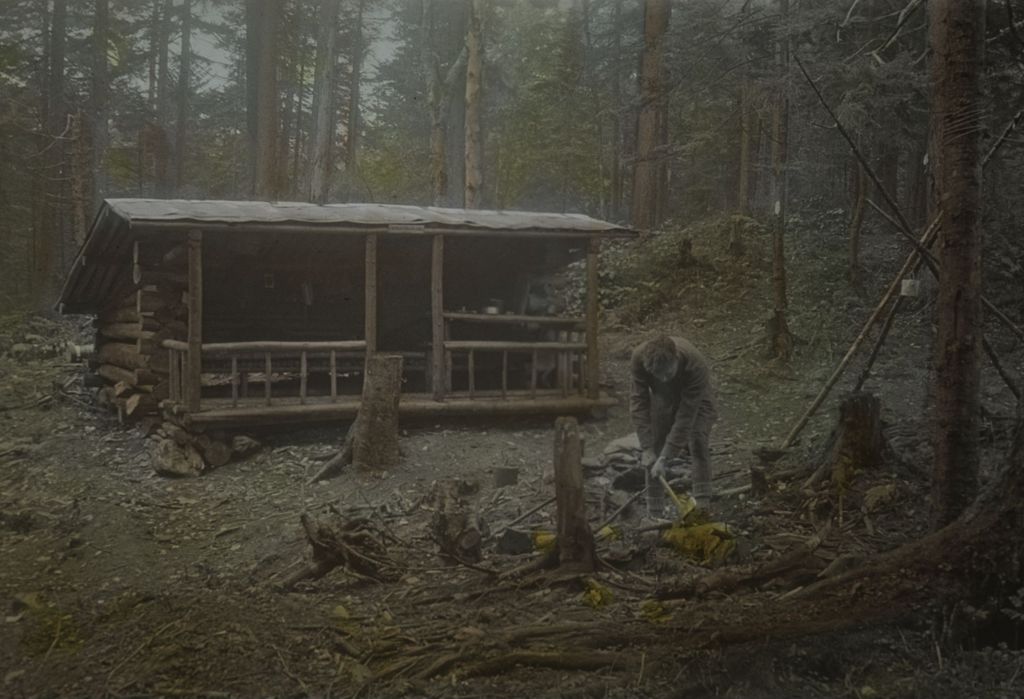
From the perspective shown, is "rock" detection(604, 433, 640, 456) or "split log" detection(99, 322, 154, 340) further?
"split log" detection(99, 322, 154, 340)

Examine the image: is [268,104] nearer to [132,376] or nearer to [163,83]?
[132,376]

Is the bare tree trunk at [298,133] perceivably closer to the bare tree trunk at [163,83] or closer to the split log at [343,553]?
the bare tree trunk at [163,83]

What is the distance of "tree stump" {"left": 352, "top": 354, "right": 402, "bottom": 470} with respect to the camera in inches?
202

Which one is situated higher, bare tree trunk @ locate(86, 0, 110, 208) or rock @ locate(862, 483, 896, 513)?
bare tree trunk @ locate(86, 0, 110, 208)

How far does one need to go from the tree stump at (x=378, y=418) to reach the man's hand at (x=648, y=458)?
5.60 feet

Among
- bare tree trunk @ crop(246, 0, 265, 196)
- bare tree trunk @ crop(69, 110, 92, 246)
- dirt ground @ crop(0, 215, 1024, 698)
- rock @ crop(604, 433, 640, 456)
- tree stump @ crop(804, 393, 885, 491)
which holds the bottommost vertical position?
dirt ground @ crop(0, 215, 1024, 698)

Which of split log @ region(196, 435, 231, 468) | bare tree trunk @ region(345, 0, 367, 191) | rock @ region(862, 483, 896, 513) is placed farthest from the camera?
bare tree trunk @ region(345, 0, 367, 191)

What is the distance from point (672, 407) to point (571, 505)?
1.75m

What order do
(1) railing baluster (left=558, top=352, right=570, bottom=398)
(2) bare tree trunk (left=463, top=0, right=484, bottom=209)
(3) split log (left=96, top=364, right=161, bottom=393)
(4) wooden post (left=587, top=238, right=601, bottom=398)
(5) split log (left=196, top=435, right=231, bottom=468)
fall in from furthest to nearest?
(2) bare tree trunk (left=463, top=0, right=484, bottom=209) < (3) split log (left=96, top=364, right=161, bottom=393) < (1) railing baluster (left=558, top=352, right=570, bottom=398) < (4) wooden post (left=587, top=238, right=601, bottom=398) < (5) split log (left=196, top=435, right=231, bottom=468)

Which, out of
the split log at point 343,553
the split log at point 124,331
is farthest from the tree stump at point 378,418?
the split log at point 124,331

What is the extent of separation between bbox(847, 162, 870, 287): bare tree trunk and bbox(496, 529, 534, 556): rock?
3766mm

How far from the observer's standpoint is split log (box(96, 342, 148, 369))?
7.75 meters

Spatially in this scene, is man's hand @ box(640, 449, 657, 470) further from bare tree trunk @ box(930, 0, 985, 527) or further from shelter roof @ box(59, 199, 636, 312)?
shelter roof @ box(59, 199, 636, 312)

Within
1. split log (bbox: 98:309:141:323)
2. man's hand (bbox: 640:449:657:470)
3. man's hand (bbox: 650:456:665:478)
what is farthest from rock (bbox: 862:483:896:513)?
split log (bbox: 98:309:141:323)
